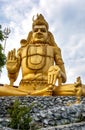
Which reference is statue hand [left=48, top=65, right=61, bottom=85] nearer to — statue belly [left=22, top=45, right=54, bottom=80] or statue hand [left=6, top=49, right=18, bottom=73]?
statue belly [left=22, top=45, right=54, bottom=80]

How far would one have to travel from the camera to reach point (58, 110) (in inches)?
358

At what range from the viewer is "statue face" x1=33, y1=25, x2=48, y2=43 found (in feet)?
55.0

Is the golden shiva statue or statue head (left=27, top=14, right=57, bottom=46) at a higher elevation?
statue head (left=27, top=14, right=57, bottom=46)

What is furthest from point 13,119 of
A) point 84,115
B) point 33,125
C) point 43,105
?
point 43,105

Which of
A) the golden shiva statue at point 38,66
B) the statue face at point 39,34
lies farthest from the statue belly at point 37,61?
the statue face at point 39,34

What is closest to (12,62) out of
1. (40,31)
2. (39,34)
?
(39,34)

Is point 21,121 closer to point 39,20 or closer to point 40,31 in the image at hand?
point 40,31

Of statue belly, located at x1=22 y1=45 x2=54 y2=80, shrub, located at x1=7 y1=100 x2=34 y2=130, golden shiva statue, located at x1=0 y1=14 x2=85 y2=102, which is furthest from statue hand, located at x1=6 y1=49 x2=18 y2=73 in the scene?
shrub, located at x1=7 y1=100 x2=34 y2=130

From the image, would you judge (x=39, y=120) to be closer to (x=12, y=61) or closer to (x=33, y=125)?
(x=33, y=125)

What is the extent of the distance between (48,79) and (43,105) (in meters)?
3.06

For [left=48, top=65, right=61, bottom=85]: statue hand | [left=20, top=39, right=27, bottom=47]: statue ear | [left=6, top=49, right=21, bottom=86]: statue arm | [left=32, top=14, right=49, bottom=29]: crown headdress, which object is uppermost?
[left=32, top=14, right=49, bottom=29]: crown headdress

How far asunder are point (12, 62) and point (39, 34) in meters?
1.99

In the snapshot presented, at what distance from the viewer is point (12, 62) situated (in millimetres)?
16203

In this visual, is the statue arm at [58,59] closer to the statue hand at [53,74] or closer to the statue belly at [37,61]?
the statue belly at [37,61]
